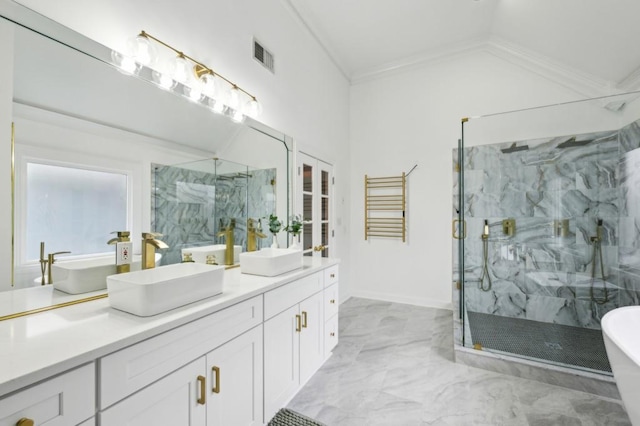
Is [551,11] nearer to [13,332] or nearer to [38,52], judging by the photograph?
[38,52]

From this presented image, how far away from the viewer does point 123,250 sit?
137 cm

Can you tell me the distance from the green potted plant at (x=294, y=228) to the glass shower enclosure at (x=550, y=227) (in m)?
1.73

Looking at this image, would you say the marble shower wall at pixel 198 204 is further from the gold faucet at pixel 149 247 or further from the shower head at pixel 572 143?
the shower head at pixel 572 143

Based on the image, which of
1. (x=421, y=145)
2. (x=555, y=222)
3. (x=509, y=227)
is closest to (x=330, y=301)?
(x=509, y=227)

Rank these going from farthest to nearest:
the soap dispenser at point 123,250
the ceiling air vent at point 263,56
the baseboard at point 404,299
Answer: the baseboard at point 404,299 < the ceiling air vent at point 263,56 < the soap dispenser at point 123,250

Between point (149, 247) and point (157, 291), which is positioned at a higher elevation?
point (149, 247)

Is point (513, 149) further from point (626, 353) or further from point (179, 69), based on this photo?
point (179, 69)

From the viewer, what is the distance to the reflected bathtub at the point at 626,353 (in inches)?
47.9

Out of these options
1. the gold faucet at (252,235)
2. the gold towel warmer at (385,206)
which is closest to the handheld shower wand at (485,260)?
the gold towel warmer at (385,206)

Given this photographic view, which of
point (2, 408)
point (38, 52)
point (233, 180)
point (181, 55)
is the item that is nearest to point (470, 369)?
point (233, 180)

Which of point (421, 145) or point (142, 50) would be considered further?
point (421, 145)

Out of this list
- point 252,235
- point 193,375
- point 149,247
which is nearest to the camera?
point 193,375

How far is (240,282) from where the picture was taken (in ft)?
5.41

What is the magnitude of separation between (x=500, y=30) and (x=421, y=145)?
146 cm
